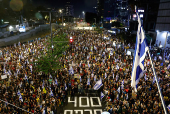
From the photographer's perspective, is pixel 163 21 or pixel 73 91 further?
pixel 163 21

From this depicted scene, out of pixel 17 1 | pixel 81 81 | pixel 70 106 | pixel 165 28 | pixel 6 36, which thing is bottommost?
pixel 70 106

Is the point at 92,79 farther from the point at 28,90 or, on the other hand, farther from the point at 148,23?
the point at 148,23

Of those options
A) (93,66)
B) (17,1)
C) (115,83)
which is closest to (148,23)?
(93,66)

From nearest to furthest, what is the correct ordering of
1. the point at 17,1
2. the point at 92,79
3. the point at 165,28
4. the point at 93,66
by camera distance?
1. the point at 92,79
2. the point at 93,66
3. the point at 165,28
4. the point at 17,1

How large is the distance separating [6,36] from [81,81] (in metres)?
30.4

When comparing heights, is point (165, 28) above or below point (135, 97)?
above

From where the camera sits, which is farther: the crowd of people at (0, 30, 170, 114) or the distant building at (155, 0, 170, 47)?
the distant building at (155, 0, 170, 47)

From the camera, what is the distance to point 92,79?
1571 cm

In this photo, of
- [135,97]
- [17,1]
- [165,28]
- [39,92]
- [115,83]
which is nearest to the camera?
[135,97]

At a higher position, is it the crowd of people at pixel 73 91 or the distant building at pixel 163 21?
the distant building at pixel 163 21

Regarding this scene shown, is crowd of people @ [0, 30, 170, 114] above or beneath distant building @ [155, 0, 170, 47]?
beneath

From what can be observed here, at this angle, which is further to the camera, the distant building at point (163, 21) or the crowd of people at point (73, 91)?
the distant building at point (163, 21)

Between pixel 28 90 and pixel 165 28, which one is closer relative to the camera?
pixel 28 90

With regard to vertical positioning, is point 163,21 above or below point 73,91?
above
